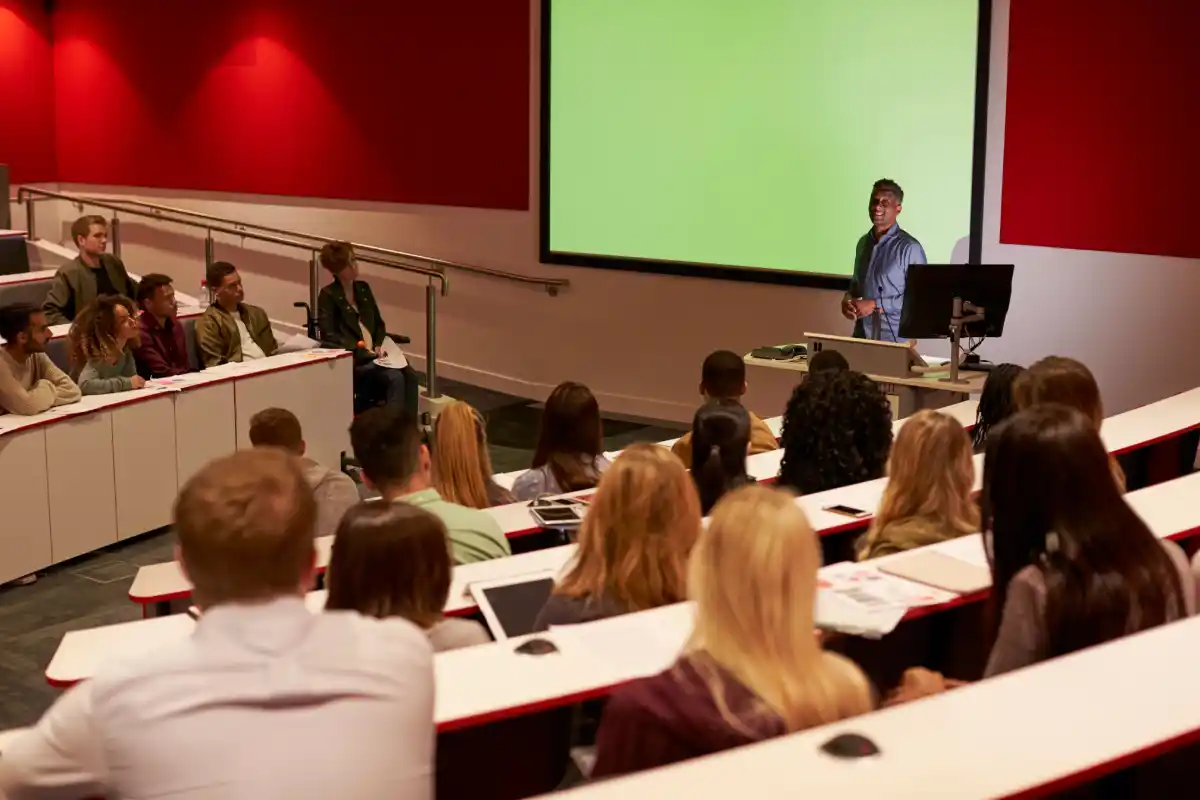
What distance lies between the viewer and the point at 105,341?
6.47 metres

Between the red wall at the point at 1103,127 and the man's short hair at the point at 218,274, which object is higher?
the red wall at the point at 1103,127

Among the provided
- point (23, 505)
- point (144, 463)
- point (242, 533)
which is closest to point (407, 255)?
point (144, 463)

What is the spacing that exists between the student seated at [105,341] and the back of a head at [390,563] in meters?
4.04

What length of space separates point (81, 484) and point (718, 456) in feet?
10.2

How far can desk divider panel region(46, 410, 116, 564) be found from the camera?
5.88 m

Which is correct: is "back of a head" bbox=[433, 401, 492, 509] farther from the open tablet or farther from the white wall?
the white wall

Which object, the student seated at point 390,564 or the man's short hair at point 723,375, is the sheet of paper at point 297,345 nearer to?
the man's short hair at point 723,375

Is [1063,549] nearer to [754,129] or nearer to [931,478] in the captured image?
[931,478]

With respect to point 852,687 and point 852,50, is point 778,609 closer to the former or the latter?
point 852,687

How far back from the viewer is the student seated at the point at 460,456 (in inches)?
164

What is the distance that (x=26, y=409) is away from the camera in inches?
228

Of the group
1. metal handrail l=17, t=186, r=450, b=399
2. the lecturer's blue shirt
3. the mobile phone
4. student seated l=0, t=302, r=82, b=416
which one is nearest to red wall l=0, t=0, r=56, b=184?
metal handrail l=17, t=186, r=450, b=399

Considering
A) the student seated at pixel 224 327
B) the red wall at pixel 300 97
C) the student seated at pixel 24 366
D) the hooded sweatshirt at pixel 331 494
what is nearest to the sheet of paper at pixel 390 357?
the student seated at pixel 224 327

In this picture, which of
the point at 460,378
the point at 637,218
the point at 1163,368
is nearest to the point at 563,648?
the point at 1163,368
